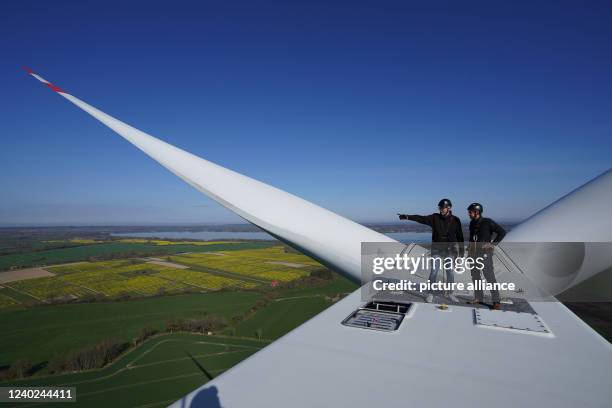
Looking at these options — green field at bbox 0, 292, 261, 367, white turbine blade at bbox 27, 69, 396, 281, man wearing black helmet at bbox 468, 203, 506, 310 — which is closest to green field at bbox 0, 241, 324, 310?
green field at bbox 0, 292, 261, 367

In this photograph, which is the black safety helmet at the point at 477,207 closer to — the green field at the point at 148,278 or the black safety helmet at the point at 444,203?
the black safety helmet at the point at 444,203

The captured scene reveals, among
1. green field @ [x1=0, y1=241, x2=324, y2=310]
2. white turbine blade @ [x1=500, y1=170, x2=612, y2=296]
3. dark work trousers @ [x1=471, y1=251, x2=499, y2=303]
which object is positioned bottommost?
green field @ [x1=0, y1=241, x2=324, y2=310]

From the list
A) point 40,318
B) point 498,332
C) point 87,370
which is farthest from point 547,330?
point 40,318

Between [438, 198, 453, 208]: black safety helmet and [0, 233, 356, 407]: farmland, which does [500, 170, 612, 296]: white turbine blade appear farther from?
[0, 233, 356, 407]: farmland

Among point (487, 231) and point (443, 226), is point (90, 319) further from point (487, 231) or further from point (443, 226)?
point (487, 231)

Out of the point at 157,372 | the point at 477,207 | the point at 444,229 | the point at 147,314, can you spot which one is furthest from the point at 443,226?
the point at 147,314

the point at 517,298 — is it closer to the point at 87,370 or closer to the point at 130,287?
the point at 87,370
